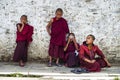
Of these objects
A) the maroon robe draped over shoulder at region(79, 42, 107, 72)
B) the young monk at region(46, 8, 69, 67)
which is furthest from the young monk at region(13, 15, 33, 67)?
the maroon robe draped over shoulder at region(79, 42, 107, 72)

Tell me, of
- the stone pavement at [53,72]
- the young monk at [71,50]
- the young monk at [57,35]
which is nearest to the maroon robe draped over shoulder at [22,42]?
the stone pavement at [53,72]

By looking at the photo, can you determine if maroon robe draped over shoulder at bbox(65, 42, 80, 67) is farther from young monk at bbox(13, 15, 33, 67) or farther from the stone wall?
young monk at bbox(13, 15, 33, 67)

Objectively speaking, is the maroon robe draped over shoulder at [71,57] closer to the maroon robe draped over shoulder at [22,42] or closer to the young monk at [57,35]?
the young monk at [57,35]

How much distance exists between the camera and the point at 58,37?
11039 mm

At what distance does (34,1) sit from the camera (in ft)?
36.6

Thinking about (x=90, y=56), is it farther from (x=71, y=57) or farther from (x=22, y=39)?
(x=22, y=39)

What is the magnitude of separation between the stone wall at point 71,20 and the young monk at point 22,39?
0.23 meters

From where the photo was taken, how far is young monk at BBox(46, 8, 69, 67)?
36.1 ft

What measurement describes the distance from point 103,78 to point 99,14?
2.24 m

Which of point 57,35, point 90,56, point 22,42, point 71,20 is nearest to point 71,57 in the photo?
point 90,56

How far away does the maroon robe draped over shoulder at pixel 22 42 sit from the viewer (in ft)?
36.0

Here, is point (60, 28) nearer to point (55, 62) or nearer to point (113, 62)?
point (55, 62)

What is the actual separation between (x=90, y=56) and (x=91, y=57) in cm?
4

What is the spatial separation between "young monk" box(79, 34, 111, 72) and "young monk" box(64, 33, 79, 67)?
28 centimetres
